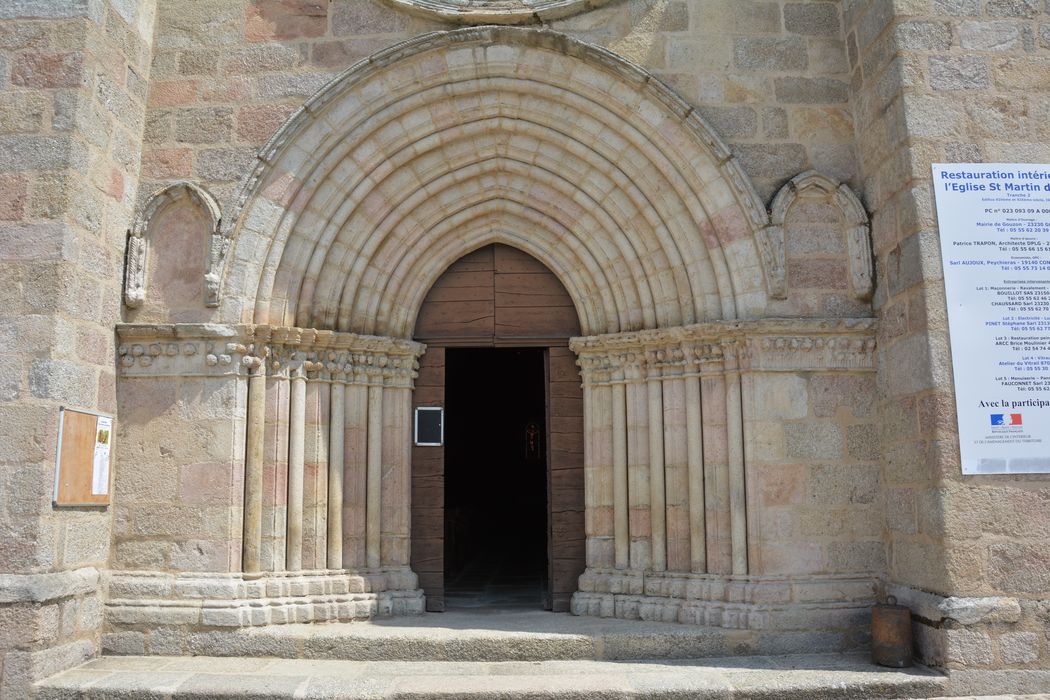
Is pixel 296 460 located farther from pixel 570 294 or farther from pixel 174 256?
Result: pixel 570 294

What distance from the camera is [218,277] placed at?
5359mm

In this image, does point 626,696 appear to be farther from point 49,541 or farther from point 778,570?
point 49,541

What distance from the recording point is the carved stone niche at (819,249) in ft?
17.6

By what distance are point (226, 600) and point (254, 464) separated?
825 mm

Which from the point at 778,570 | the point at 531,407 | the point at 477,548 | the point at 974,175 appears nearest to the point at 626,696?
the point at 778,570

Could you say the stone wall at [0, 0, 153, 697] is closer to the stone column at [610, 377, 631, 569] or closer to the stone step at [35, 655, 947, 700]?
the stone step at [35, 655, 947, 700]

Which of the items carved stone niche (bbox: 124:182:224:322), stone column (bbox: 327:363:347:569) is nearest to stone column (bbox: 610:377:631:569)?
stone column (bbox: 327:363:347:569)

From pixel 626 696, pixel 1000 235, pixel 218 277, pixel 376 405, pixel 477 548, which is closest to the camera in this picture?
pixel 626 696

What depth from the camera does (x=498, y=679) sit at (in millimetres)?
4562

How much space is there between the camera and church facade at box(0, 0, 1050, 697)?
4.80 meters

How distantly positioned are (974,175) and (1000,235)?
382mm

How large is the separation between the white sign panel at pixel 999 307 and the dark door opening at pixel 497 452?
5878 millimetres

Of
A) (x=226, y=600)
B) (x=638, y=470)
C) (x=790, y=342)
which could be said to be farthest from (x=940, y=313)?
(x=226, y=600)

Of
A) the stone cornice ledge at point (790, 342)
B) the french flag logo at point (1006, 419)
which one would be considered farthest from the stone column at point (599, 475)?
the french flag logo at point (1006, 419)
